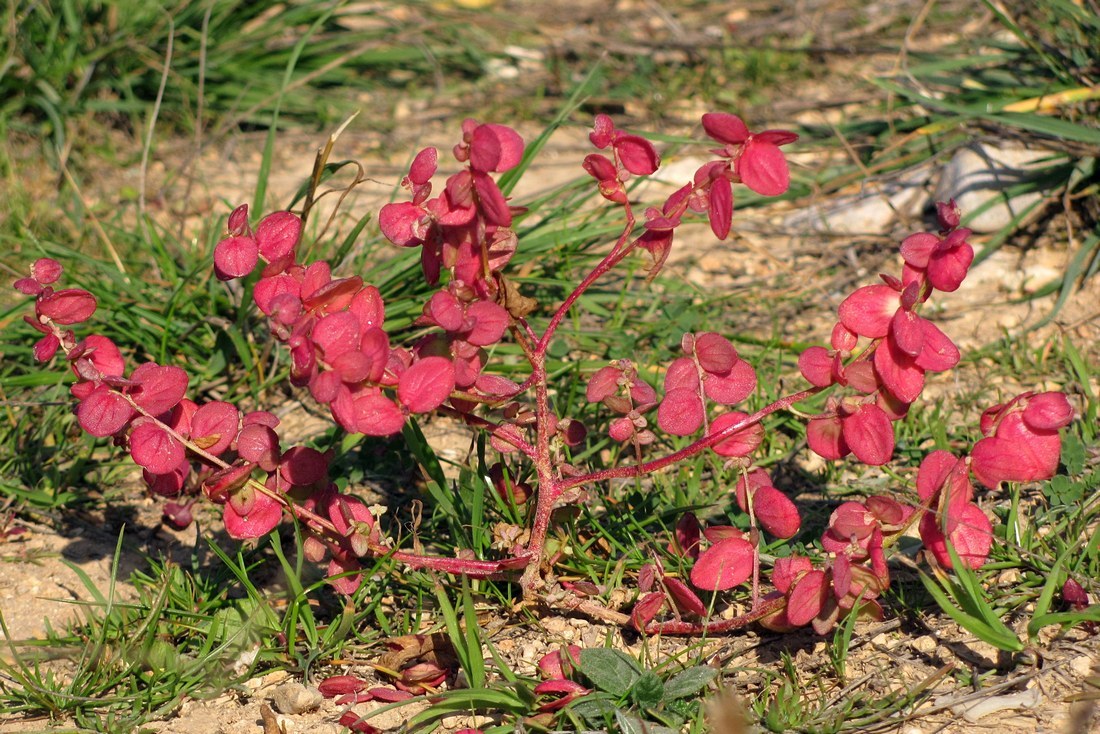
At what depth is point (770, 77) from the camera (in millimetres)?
4180

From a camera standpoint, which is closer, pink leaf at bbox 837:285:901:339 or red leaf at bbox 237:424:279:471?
pink leaf at bbox 837:285:901:339

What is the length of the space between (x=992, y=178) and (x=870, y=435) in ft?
6.07

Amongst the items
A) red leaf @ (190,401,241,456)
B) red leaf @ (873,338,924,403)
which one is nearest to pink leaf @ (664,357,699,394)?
red leaf @ (873,338,924,403)

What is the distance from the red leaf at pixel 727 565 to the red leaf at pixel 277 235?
2.61 feet

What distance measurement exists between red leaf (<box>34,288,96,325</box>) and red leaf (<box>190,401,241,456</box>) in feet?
0.75

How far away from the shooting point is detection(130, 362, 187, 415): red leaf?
65.1 inches

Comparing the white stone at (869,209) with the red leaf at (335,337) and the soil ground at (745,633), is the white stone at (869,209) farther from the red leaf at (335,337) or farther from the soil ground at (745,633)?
the red leaf at (335,337)

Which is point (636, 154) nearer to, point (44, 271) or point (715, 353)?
point (715, 353)

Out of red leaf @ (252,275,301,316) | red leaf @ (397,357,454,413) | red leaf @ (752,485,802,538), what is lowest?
red leaf @ (752,485,802,538)

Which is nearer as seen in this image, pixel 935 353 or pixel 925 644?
pixel 935 353

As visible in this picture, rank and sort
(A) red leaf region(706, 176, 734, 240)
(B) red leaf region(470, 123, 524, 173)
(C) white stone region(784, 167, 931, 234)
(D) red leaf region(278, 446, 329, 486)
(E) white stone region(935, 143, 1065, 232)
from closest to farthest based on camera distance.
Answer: (B) red leaf region(470, 123, 524, 173) → (A) red leaf region(706, 176, 734, 240) → (D) red leaf region(278, 446, 329, 486) → (E) white stone region(935, 143, 1065, 232) → (C) white stone region(784, 167, 931, 234)

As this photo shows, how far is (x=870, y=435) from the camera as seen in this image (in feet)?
5.24

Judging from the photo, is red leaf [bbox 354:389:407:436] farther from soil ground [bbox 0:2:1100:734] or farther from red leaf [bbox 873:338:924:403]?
red leaf [bbox 873:338:924:403]

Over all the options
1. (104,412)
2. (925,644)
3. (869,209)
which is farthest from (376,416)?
(869,209)
